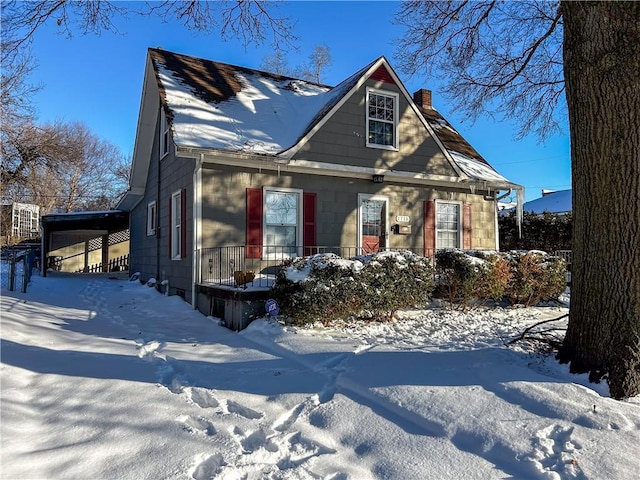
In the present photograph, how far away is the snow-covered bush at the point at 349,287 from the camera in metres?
6.50

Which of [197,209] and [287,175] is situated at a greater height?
[287,175]

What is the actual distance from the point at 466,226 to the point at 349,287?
696 cm

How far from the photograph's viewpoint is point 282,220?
32.7 ft

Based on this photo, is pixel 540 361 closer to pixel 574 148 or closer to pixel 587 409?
A: pixel 587 409

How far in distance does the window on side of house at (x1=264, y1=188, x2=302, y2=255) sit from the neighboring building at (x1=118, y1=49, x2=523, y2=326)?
0.9 inches

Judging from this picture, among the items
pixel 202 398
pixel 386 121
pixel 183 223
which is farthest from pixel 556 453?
pixel 386 121

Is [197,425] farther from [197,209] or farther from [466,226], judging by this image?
[466,226]

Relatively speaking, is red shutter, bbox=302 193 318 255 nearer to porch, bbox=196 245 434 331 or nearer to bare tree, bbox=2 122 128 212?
porch, bbox=196 245 434 331

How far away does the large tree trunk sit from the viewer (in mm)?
3934

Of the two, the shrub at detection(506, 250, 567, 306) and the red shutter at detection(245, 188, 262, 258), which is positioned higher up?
the red shutter at detection(245, 188, 262, 258)

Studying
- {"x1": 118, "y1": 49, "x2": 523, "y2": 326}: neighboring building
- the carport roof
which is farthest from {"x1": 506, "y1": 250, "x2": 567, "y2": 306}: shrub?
the carport roof

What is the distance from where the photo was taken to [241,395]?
412cm

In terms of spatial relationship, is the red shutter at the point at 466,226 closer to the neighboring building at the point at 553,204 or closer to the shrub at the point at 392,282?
the shrub at the point at 392,282

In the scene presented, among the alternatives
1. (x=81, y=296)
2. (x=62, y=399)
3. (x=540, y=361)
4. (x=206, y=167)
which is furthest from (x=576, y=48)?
(x=81, y=296)
